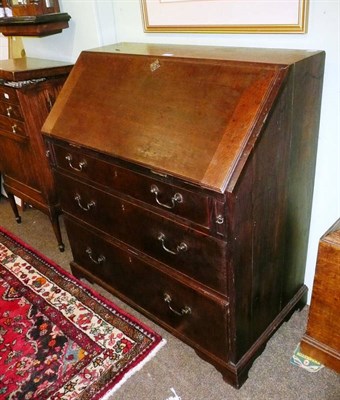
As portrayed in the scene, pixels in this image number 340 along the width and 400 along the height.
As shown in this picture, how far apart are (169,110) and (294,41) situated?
55cm

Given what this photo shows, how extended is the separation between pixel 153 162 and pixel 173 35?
839 mm

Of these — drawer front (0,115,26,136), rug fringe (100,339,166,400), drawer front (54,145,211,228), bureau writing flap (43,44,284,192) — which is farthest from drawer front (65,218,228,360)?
drawer front (0,115,26,136)

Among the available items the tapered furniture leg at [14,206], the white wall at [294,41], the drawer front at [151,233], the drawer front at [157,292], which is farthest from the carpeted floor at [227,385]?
the tapered furniture leg at [14,206]

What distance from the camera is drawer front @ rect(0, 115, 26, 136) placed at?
2082 millimetres

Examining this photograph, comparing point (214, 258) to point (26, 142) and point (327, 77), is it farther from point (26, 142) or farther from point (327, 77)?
point (26, 142)

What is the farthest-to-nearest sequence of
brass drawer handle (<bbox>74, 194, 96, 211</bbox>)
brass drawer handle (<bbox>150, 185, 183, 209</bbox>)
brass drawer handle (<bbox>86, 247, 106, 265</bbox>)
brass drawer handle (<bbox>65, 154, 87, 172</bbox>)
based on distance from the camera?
brass drawer handle (<bbox>86, 247, 106, 265</bbox>), brass drawer handle (<bbox>74, 194, 96, 211</bbox>), brass drawer handle (<bbox>65, 154, 87, 172</bbox>), brass drawer handle (<bbox>150, 185, 183, 209</bbox>)

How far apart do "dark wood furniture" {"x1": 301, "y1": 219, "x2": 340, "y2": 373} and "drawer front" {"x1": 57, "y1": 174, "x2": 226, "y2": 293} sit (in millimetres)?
367

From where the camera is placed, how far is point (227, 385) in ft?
4.93

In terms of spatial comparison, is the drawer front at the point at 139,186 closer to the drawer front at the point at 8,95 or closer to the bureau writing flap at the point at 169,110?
the bureau writing flap at the point at 169,110

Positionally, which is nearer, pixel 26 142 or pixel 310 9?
pixel 310 9

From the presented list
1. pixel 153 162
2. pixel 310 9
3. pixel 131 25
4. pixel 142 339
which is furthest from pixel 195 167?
pixel 131 25

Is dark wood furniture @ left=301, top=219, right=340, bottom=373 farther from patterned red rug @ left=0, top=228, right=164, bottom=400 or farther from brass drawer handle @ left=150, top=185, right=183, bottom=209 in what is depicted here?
patterned red rug @ left=0, top=228, right=164, bottom=400

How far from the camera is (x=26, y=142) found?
213 cm


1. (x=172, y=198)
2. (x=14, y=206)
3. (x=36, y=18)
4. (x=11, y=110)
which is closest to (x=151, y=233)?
(x=172, y=198)
